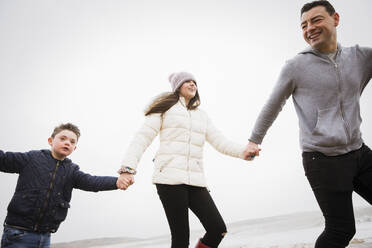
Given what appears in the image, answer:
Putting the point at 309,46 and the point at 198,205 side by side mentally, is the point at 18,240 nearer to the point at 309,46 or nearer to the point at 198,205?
the point at 198,205

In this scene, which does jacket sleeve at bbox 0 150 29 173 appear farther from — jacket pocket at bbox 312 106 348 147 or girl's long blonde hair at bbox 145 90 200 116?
jacket pocket at bbox 312 106 348 147

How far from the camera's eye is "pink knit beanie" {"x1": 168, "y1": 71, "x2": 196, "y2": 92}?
311cm

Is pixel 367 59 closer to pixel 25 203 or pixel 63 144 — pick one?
pixel 63 144

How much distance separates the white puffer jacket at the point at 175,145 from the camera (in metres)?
2.52

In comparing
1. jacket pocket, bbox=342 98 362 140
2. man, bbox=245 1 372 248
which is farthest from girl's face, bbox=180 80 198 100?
jacket pocket, bbox=342 98 362 140

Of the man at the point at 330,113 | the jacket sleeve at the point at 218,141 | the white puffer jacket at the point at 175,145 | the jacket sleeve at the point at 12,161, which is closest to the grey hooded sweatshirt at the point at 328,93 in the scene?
the man at the point at 330,113

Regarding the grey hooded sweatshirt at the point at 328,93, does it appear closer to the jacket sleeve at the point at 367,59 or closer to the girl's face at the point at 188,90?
the jacket sleeve at the point at 367,59

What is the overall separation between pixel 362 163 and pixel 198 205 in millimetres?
1416

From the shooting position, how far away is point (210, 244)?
2.35 m

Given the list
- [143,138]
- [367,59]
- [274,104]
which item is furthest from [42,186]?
[367,59]

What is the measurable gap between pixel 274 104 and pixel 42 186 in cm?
240

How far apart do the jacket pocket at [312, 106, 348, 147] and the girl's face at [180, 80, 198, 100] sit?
1.48 meters

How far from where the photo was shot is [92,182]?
2.88m

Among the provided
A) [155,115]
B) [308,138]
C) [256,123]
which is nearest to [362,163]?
[308,138]
